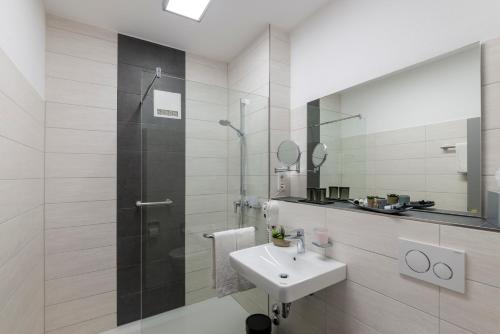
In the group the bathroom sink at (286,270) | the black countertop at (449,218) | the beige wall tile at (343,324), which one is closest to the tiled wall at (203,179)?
the bathroom sink at (286,270)

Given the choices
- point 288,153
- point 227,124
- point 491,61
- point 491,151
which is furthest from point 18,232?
point 491,61

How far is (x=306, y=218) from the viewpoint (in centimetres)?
160

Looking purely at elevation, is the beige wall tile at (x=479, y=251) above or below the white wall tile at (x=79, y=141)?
below

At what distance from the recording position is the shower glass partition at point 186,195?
1.79 m

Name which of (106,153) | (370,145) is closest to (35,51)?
(106,153)

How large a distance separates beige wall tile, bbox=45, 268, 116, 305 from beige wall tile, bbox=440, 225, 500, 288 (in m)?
2.31

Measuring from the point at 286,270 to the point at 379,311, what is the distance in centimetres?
51

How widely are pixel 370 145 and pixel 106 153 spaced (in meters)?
2.03

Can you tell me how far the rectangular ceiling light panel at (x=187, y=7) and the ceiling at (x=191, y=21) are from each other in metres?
0.07

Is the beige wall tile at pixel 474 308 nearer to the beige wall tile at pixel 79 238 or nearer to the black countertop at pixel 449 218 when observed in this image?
the black countertop at pixel 449 218

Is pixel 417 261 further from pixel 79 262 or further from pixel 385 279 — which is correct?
pixel 79 262

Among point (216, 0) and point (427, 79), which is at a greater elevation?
point (216, 0)

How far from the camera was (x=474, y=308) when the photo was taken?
887 mm

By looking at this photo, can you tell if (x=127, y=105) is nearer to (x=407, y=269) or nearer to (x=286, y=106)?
(x=286, y=106)
